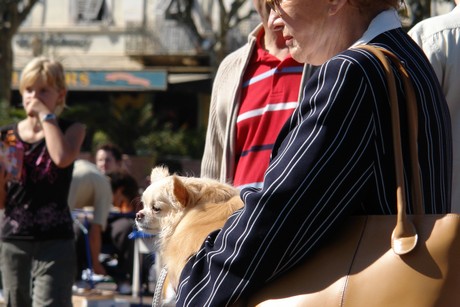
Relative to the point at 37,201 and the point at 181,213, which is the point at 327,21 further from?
the point at 37,201

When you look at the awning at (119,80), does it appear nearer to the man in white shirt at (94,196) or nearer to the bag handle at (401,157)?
the man in white shirt at (94,196)

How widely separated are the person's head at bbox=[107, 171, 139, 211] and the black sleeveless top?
6.28 meters

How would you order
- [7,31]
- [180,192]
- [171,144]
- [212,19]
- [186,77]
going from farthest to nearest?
[186,77], [212,19], [171,144], [7,31], [180,192]

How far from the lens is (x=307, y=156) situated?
7.07ft

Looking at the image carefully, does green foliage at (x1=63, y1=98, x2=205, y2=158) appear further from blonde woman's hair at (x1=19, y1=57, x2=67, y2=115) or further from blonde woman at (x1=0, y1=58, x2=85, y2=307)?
blonde woman at (x1=0, y1=58, x2=85, y2=307)

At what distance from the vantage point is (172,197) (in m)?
2.67

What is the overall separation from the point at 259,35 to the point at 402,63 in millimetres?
1802

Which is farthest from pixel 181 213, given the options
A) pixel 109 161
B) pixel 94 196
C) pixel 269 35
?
pixel 109 161

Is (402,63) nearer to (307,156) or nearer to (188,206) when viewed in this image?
(307,156)

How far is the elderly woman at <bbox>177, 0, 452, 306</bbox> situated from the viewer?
214 centimetres

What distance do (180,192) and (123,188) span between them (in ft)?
30.9

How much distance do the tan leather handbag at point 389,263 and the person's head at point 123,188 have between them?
9689 mm

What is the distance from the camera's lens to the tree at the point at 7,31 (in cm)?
2634

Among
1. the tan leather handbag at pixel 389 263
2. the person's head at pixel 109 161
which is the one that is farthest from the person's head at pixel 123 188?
the tan leather handbag at pixel 389 263
